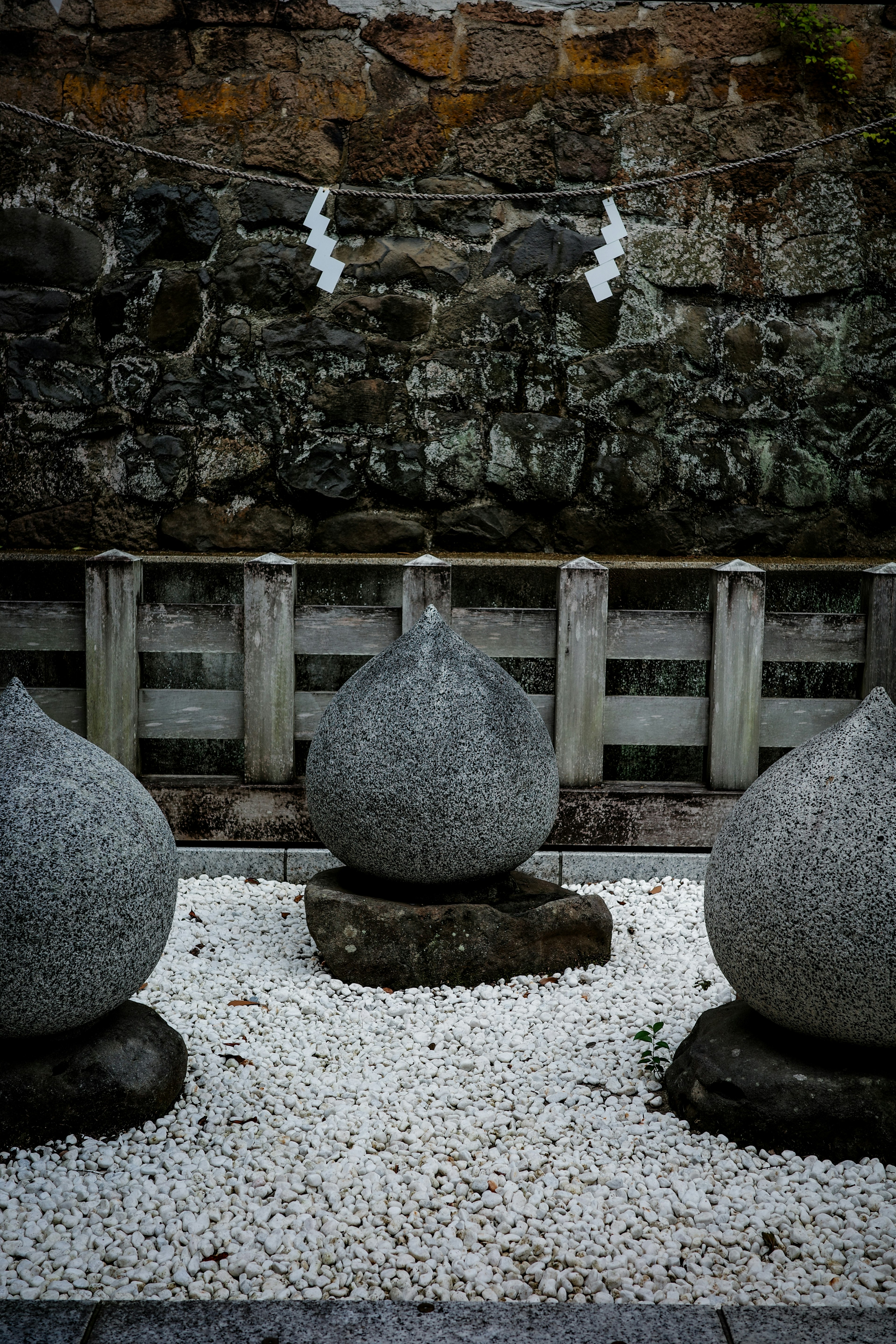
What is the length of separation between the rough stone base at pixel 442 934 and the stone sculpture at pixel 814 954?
0.84 m

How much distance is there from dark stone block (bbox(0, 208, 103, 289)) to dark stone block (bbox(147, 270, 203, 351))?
358 millimetres

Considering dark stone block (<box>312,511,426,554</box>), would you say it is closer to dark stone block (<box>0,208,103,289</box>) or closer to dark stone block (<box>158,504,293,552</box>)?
dark stone block (<box>158,504,293,552</box>)

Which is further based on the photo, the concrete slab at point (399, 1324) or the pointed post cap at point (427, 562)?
A: the pointed post cap at point (427, 562)

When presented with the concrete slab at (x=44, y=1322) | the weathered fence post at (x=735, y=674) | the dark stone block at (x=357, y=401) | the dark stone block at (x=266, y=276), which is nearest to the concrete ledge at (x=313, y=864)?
the weathered fence post at (x=735, y=674)

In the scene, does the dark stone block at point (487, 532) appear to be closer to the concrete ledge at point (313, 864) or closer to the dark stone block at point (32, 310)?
the concrete ledge at point (313, 864)

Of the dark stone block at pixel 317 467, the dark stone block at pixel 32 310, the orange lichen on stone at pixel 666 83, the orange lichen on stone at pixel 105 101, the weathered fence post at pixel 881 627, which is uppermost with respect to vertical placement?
the orange lichen on stone at pixel 666 83

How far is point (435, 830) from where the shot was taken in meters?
3.11

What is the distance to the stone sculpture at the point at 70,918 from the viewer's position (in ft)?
7.13

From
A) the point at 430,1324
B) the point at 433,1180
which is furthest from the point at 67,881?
the point at 430,1324

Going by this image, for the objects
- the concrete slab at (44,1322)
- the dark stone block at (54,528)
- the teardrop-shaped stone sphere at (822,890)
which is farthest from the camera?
the dark stone block at (54,528)

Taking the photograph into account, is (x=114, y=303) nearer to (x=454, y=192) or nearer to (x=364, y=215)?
(x=364, y=215)

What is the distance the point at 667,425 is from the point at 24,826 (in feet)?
13.1

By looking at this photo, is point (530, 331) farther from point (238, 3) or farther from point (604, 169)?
point (238, 3)

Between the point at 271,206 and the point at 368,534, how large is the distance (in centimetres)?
172
